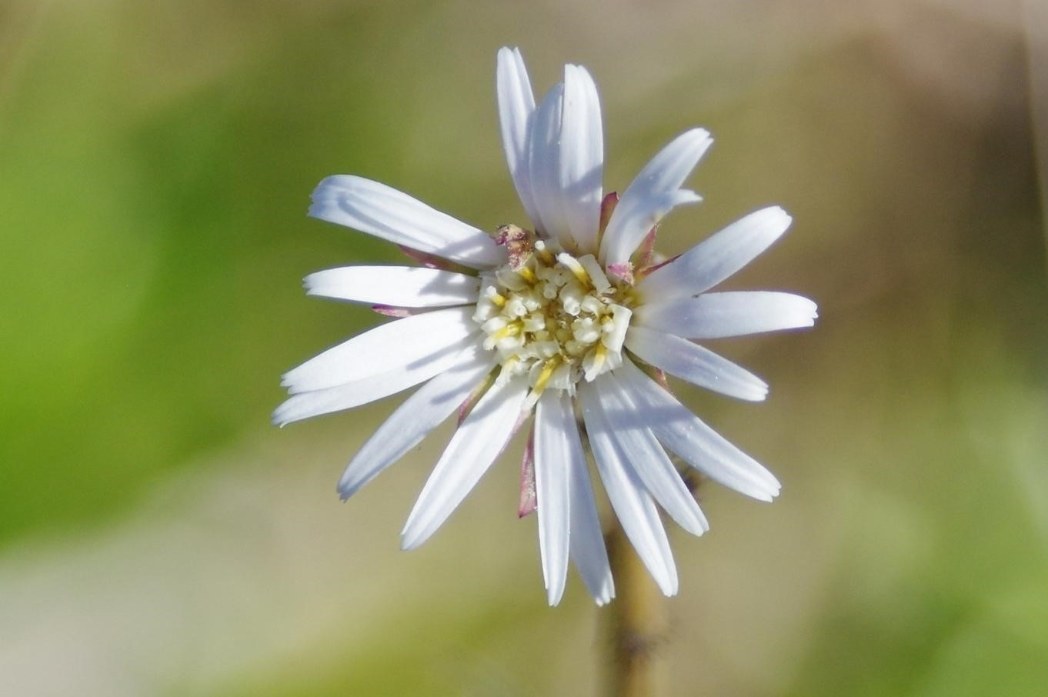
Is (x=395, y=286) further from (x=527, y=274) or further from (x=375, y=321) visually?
(x=375, y=321)

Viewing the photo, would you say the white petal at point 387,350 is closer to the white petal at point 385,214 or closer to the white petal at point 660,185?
the white petal at point 385,214

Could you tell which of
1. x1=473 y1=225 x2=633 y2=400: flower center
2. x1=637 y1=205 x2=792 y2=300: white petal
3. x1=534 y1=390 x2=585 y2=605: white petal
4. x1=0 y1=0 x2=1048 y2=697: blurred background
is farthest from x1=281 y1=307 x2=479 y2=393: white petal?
x1=0 y1=0 x2=1048 y2=697: blurred background

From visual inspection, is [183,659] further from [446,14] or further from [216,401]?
[446,14]

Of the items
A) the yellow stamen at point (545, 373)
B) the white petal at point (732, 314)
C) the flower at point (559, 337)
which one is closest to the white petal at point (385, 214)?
the flower at point (559, 337)

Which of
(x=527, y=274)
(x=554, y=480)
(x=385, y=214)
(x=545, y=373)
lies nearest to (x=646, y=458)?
(x=554, y=480)

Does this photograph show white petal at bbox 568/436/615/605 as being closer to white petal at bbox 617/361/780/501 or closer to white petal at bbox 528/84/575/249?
white petal at bbox 617/361/780/501
